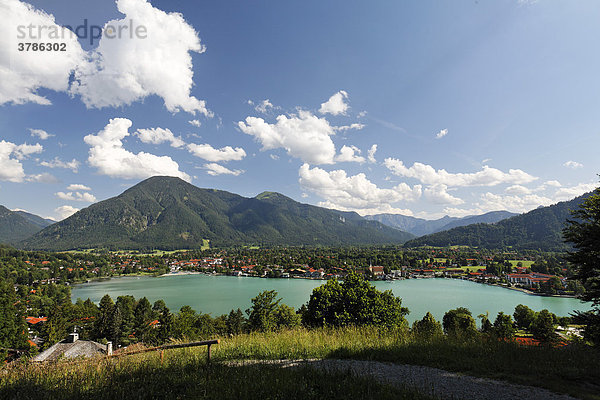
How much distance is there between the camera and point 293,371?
4629 mm

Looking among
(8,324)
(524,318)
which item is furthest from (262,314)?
(524,318)

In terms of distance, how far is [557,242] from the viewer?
165250 millimetres

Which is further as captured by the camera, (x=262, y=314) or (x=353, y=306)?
(x=262, y=314)

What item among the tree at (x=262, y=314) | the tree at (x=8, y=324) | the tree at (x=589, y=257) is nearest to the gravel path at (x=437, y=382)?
the tree at (x=589, y=257)

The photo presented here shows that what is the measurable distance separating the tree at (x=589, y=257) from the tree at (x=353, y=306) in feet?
29.8

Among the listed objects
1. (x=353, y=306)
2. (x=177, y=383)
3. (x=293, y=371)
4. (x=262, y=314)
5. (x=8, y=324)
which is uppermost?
(x=177, y=383)

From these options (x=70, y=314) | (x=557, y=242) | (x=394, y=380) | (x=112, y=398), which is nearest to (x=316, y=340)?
(x=394, y=380)

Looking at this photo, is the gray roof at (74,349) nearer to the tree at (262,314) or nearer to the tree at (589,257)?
the tree at (262,314)

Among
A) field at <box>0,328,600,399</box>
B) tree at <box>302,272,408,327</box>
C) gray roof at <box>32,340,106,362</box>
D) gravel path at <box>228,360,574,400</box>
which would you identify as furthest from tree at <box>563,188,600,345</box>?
gray roof at <box>32,340,106,362</box>

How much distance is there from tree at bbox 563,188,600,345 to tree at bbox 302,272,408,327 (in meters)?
9.07

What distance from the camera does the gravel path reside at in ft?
13.4

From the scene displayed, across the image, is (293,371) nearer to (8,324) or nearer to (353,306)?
(353,306)

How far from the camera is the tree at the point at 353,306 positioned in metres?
15.8

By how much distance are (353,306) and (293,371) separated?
12861 millimetres
